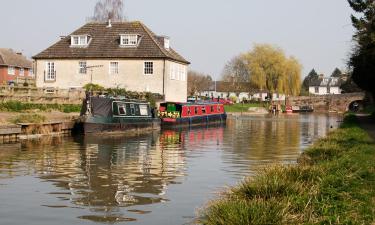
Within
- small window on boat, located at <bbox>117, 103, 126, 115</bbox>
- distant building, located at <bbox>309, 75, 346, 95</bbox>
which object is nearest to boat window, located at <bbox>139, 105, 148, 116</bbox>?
small window on boat, located at <bbox>117, 103, 126, 115</bbox>

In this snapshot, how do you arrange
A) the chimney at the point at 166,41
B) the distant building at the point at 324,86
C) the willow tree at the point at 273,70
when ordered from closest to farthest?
the chimney at the point at 166,41
the willow tree at the point at 273,70
the distant building at the point at 324,86

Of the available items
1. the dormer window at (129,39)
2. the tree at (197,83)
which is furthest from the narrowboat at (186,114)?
the tree at (197,83)

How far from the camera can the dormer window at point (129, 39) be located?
48881mm

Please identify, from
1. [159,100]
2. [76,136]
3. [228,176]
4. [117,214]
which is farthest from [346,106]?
[117,214]

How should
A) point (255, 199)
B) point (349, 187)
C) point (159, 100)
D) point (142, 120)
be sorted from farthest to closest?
point (159, 100) → point (142, 120) → point (349, 187) → point (255, 199)

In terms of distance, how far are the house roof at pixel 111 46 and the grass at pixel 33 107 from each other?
11.0 m

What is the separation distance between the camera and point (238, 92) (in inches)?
4496

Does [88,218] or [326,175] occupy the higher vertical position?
[326,175]

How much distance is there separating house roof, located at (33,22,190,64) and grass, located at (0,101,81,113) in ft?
36.0

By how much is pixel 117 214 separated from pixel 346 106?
305 feet

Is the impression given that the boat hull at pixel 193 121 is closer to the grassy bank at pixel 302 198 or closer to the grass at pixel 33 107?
the grass at pixel 33 107

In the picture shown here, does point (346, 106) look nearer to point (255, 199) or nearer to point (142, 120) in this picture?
point (142, 120)

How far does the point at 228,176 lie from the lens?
16391mm

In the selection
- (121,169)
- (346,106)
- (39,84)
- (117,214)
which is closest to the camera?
(117,214)
